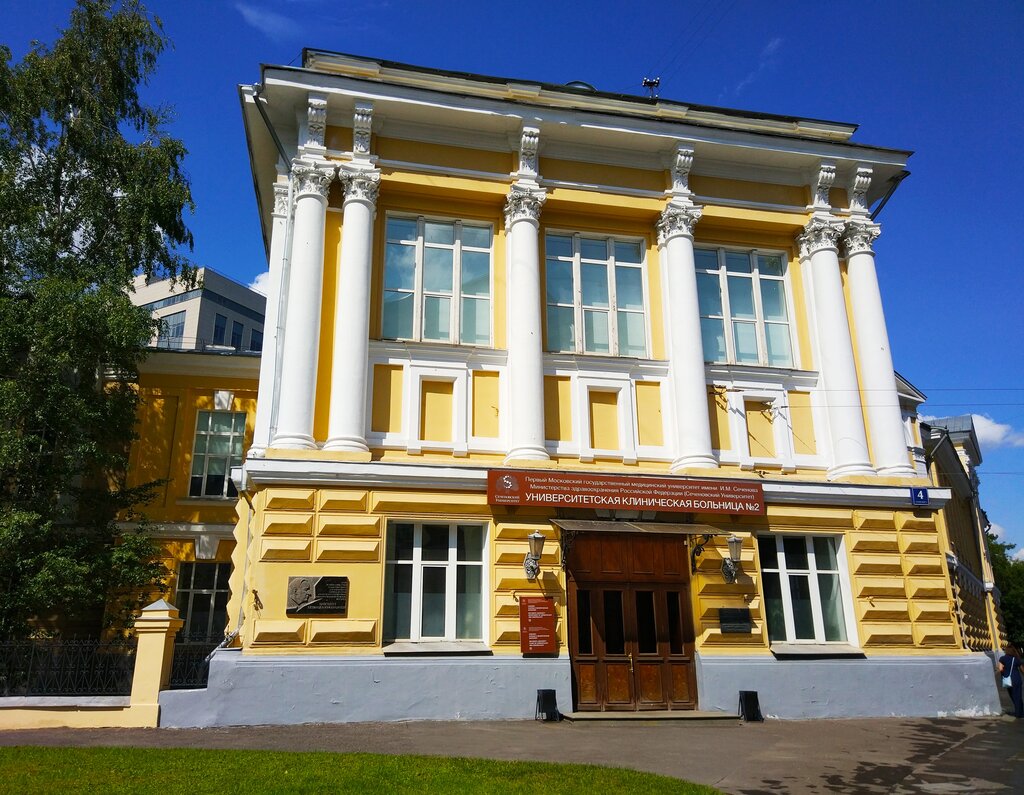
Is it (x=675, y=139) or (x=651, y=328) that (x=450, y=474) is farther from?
(x=675, y=139)

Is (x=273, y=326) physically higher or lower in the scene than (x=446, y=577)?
higher

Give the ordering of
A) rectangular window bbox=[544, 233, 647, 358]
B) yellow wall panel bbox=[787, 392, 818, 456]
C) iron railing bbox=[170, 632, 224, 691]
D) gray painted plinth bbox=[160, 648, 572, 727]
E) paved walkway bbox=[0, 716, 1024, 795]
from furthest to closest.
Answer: yellow wall panel bbox=[787, 392, 818, 456] < rectangular window bbox=[544, 233, 647, 358] < iron railing bbox=[170, 632, 224, 691] < gray painted plinth bbox=[160, 648, 572, 727] < paved walkway bbox=[0, 716, 1024, 795]

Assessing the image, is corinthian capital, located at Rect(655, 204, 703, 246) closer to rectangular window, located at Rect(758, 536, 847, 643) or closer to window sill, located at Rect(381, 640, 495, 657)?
rectangular window, located at Rect(758, 536, 847, 643)

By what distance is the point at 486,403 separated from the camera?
51.7 feet

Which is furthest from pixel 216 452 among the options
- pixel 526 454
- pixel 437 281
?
pixel 526 454

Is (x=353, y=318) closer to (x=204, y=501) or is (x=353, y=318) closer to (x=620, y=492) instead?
(x=620, y=492)

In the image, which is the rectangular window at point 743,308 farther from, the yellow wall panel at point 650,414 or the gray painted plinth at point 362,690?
the gray painted plinth at point 362,690

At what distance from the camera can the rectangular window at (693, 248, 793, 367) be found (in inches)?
691

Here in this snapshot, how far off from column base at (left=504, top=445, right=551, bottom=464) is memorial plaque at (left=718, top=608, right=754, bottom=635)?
14.3ft

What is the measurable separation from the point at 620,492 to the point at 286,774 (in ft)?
26.4

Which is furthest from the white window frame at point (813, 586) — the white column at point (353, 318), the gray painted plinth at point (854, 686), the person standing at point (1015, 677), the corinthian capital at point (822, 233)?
the white column at point (353, 318)

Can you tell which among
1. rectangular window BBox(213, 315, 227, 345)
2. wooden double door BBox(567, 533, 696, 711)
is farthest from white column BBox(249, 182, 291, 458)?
→ rectangular window BBox(213, 315, 227, 345)

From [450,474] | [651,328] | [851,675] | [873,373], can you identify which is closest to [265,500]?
[450,474]

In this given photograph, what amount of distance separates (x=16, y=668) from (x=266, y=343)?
270 inches
